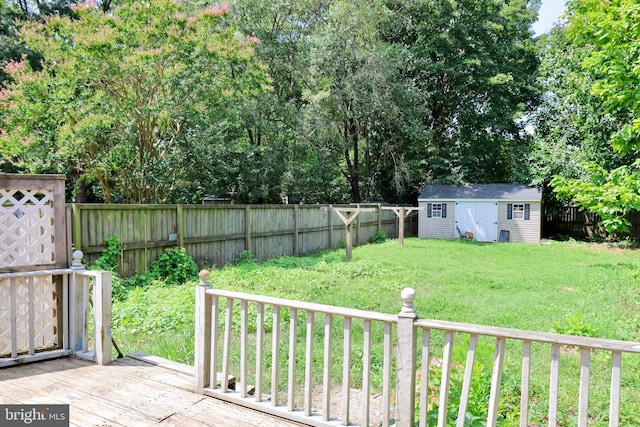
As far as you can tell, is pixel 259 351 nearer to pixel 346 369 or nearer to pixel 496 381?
pixel 346 369

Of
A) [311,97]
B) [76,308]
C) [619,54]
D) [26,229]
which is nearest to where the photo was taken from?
[26,229]

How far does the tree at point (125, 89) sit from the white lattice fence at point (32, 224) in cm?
554

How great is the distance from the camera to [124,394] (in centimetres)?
298

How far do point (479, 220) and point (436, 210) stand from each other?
180 centimetres

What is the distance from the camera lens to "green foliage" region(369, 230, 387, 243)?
16.1 m

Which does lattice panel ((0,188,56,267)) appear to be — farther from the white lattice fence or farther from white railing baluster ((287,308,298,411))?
white railing baluster ((287,308,298,411))

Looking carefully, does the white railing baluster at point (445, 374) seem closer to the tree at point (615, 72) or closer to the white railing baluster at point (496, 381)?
the white railing baluster at point (496, 381)

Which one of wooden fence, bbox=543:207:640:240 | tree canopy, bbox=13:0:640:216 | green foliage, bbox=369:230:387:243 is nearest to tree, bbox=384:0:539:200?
tree canopy, bbox=13:0:640:216

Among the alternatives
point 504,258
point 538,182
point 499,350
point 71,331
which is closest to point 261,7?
point 504,258

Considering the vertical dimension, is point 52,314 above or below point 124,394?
above

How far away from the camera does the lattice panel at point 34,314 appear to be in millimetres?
3428

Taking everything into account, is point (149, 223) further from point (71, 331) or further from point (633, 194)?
point (633, 194)

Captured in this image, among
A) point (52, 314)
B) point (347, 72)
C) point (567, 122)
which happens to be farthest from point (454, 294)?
point (567, 122)

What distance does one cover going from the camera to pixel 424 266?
984cm
